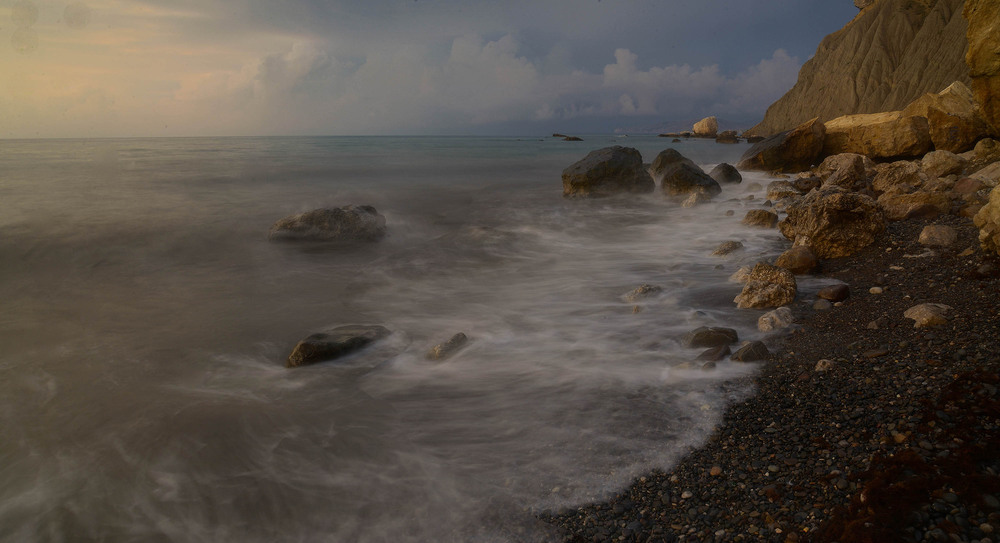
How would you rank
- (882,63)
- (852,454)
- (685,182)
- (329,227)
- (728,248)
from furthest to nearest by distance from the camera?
(882,63)
(685,182)
(329,227)
(728,248)
(852,454)

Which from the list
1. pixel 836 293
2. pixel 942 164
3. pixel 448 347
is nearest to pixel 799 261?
pixel 836 293

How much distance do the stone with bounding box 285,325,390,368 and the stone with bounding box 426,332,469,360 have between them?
2.70 ft

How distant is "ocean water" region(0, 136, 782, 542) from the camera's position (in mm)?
3326

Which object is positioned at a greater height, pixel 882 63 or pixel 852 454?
pixel 882 63

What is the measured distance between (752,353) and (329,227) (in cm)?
931

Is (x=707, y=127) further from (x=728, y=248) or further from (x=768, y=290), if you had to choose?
(x=768, y=290)

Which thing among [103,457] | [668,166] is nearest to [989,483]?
[103,457]

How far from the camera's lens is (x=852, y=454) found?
113 inches

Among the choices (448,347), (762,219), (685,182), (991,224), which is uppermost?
(685,182)

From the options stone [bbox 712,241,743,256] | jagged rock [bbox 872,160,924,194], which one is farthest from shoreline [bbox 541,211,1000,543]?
jagged rock [bbox 872,160,924,194]

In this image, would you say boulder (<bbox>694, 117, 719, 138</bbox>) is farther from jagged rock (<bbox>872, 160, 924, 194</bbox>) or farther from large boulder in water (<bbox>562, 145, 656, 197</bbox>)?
jagged rock (<bbox>872, 160, 924, 194</bbox>)

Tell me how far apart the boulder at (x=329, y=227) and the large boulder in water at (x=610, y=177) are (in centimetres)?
807

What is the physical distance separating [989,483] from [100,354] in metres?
7.62

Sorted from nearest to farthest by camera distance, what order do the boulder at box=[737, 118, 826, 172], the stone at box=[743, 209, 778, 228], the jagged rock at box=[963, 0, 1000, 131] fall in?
the jagged rock at box=[963, 0, 1000, 131], the stone at box=[743, 209, 778, 228], the boulder at box=[737, 118, 826, 172]
